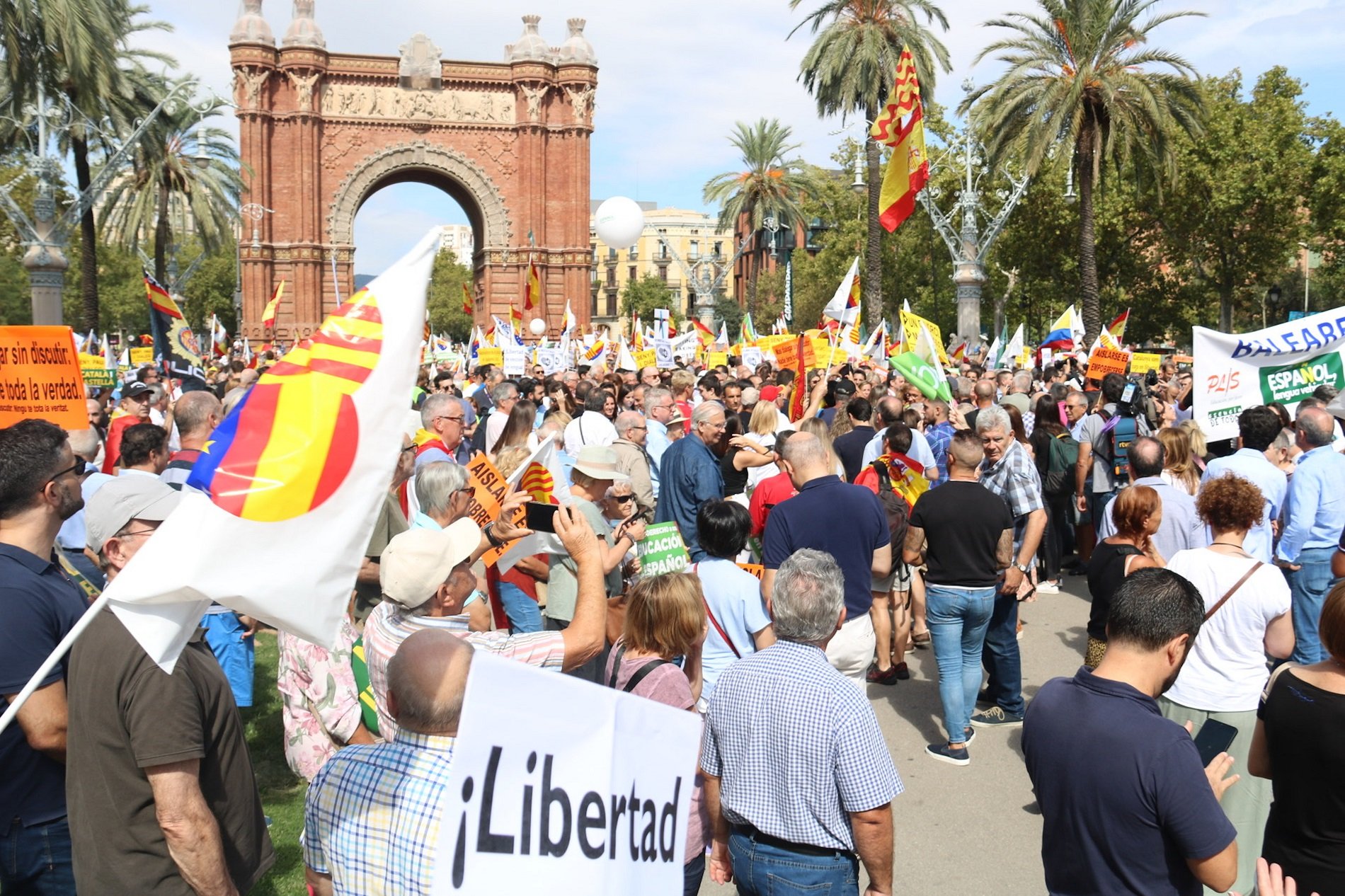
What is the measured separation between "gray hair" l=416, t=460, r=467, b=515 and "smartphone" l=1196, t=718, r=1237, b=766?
3.36 metres

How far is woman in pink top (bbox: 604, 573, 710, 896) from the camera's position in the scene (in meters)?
3.75

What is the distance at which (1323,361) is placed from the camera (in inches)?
306

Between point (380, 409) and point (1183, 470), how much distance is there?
568 cm

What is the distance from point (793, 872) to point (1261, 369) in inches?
240

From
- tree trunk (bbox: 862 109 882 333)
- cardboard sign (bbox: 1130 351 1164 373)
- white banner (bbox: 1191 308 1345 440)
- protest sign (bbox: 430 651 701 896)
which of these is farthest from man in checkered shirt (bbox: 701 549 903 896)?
tree trunk (bbox: 862 109 882 333)

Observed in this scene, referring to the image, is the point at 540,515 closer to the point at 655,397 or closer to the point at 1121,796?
the point at 1121,796

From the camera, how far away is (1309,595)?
267 inches

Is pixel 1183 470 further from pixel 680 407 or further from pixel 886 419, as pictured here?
pixel 680 407

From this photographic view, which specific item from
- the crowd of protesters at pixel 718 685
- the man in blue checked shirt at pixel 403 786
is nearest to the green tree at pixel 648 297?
the crowd of protesters at pixel 718 685

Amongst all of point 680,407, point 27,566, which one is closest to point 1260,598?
point 27,566

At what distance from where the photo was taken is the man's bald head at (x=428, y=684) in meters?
2.70

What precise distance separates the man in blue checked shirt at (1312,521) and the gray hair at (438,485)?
4897 mm

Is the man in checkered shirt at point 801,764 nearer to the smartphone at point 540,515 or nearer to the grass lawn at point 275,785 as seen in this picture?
the smartphone at point 540,515

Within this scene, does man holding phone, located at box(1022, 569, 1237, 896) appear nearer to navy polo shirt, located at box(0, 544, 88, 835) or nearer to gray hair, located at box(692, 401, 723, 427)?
navy polo shirt, located at box(0, 544, 88, 835)
